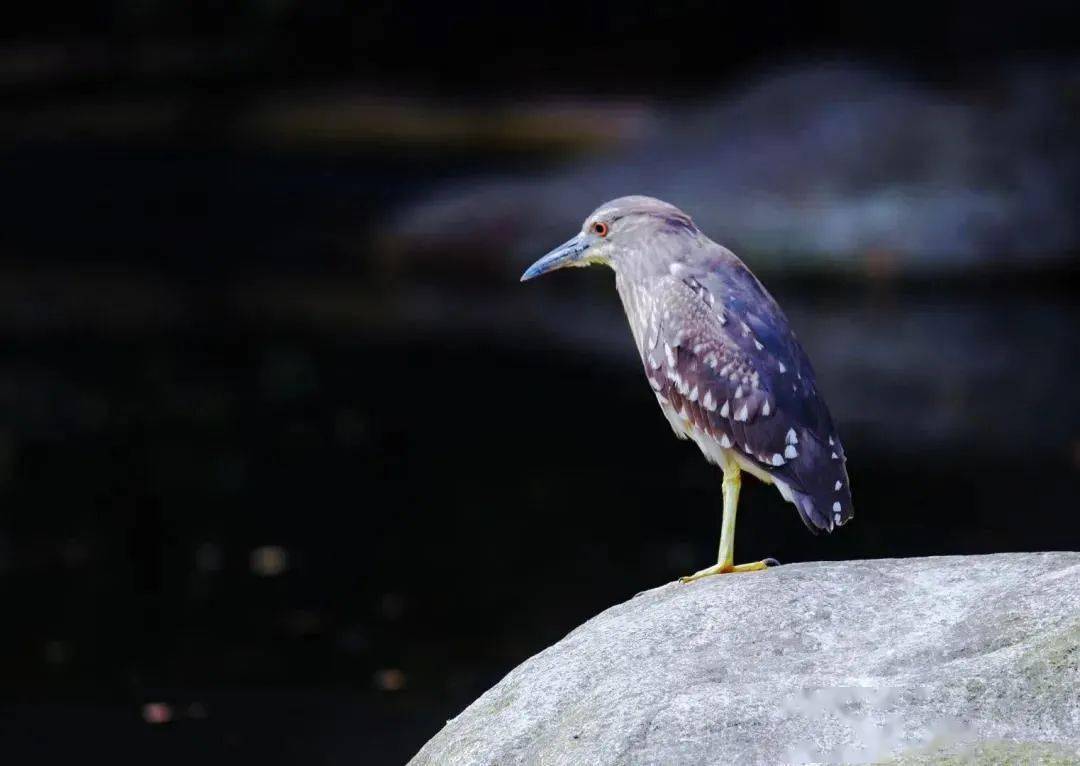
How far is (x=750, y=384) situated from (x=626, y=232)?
57cm

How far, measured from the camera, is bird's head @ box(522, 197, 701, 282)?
4.28m

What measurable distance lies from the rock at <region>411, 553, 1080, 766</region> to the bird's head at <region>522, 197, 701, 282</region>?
920 millimetres

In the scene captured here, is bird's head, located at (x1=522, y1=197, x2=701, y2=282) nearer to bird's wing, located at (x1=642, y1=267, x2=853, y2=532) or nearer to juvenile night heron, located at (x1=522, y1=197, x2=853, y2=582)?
juvenile night heron, located at (x1=522, y1=197, x2=853, y2=582)

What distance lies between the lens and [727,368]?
13.4ft

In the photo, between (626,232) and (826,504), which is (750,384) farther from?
(626,232)

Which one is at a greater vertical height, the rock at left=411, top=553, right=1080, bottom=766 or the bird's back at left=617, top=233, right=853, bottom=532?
the bird's back at left=617, top=233, right=853, bottom=532

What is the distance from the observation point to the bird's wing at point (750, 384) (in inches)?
158

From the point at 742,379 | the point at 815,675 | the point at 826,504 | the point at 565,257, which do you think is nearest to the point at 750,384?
the point at 742,379

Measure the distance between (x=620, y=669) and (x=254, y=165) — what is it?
1570 cm

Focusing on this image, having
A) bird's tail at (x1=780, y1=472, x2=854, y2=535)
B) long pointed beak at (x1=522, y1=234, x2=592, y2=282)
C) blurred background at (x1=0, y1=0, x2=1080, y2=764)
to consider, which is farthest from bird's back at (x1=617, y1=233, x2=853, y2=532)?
blurred background at (x1=0, y1=0, x2=1080, y2=764)

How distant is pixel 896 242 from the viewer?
14961 mm

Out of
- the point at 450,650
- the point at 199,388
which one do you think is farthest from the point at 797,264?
the point at 450,650

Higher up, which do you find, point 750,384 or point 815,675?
point 750,384

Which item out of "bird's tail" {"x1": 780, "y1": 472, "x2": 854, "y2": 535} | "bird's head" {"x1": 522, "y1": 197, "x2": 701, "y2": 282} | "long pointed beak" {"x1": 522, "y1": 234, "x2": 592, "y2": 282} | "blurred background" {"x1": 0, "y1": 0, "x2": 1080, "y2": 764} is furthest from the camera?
"blurred background" {"x1": 0, "y1": 0, "x2": 1080, "y2": 764}
